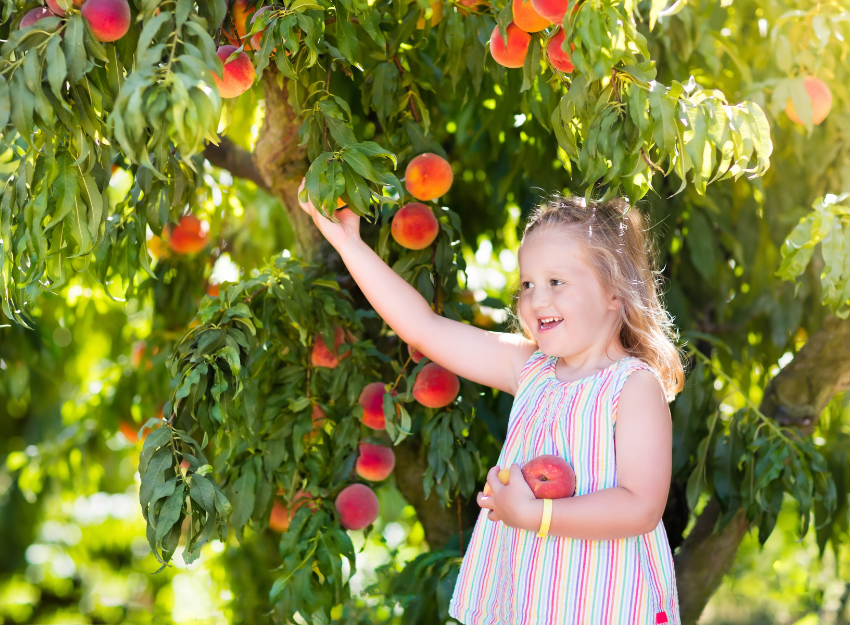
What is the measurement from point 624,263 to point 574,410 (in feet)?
1.02

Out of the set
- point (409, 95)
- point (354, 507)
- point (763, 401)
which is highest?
point (409, 95)

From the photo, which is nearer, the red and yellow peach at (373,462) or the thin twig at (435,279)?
the thin twig at (435,279)

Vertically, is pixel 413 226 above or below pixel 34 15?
below

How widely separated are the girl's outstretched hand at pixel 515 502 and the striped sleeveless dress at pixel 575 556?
12cm

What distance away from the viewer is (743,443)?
1.89m

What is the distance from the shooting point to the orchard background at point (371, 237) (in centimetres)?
109

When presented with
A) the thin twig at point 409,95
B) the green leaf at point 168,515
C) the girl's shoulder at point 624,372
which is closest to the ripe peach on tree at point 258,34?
the thin twig at point 409,95

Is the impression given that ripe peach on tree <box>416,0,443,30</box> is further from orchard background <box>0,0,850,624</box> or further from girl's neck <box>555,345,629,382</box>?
girl's neck <box>555,345,629,382</box>

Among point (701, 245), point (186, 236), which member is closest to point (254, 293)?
point (186, 236)

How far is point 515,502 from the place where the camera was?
127cm

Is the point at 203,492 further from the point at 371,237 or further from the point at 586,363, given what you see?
the point at 371,237

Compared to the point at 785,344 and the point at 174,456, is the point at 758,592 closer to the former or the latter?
the point at 785,344

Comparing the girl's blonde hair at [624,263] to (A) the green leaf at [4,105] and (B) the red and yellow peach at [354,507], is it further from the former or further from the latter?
(A) the green leaf at [4,105]

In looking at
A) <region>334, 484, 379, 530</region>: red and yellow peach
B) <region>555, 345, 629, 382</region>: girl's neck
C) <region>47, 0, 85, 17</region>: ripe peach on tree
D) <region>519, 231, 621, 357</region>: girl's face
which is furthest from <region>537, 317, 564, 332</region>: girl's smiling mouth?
<region>47, 0, 85, 17</region>: ripe peach on tree
